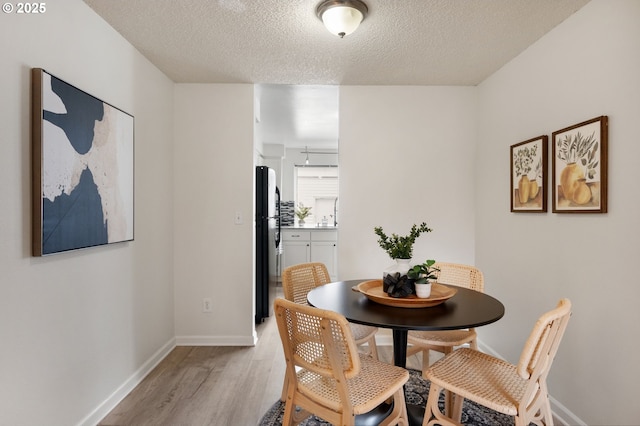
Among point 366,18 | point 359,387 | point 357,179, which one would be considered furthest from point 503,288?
point 366,18

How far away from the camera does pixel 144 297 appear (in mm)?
2518

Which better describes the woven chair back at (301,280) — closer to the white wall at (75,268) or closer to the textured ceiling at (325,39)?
the white wall at (75,268)

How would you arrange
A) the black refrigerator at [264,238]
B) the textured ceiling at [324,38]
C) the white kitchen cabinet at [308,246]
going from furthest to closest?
the white kitchen cabinet at [308,246]
the black refrigerator at [264,238]
the textured ceiling at [324,38]

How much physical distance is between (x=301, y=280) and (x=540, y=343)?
1.39 meters

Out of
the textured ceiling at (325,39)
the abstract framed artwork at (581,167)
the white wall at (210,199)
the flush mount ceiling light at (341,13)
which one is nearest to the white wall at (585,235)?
the abstract framed artwork at (581,167)

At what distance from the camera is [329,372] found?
51.7 inches

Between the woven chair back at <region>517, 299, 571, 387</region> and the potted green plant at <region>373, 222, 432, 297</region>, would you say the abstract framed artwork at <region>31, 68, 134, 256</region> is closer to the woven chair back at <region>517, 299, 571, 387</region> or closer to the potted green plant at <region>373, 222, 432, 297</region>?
the potted green plant at <region>373, 222, 432, 297</region>

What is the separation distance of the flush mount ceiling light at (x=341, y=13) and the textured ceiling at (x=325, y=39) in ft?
0.22

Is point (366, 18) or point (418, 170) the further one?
point (418, 170)

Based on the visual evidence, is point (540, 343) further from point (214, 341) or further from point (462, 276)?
point (214, 341)

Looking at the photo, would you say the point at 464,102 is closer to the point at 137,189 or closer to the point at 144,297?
the point at 137,189

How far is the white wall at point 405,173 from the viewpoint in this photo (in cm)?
313

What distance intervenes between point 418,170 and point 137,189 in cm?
229

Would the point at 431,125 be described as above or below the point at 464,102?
below
